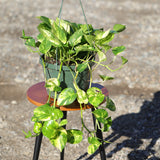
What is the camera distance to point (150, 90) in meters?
3.39

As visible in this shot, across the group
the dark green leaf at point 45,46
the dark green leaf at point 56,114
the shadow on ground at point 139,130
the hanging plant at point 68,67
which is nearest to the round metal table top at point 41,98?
the hanging plant at point 68,67

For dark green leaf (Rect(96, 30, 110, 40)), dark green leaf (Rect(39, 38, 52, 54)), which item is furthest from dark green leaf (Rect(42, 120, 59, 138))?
dark green leaf (Rect(96, 30, 110, 40))

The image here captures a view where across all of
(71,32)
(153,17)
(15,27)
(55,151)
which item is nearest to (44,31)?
(71,32)

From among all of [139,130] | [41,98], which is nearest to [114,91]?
[139,130]

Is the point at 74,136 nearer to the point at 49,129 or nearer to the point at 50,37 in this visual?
the point at 49,129

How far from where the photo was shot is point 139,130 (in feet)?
8.96

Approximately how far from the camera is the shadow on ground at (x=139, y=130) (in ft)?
7.89

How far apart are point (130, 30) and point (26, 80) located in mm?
2536

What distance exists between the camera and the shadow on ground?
2.40 metres

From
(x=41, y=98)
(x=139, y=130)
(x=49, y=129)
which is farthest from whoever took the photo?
(x=139, y=130)

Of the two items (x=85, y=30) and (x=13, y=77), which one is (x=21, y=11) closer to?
(x=13, y=77)

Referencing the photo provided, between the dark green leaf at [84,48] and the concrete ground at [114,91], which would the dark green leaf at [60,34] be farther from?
the concrete ground at [114,91]

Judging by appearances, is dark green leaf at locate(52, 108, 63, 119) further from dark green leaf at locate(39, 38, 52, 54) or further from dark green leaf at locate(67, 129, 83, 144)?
dark green leaf at locate(39, 38, 52, 54)

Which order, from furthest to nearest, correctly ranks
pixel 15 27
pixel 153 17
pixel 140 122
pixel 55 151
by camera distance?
pixel 153 17
pixel 15 27
pixel 140 122
pixel 55 151
